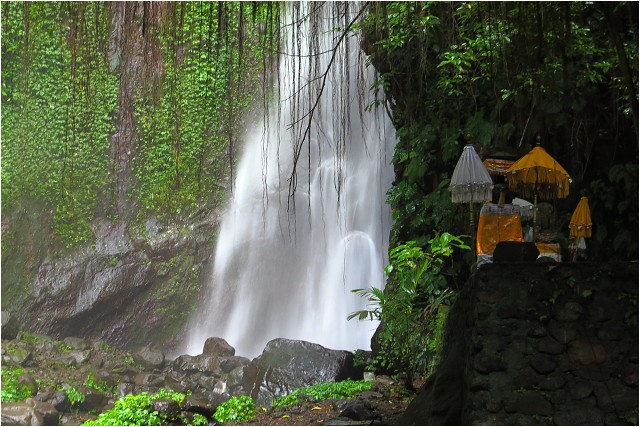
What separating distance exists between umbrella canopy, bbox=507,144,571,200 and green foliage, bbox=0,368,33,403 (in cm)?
654

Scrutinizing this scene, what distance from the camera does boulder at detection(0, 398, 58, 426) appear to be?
797 centimetres

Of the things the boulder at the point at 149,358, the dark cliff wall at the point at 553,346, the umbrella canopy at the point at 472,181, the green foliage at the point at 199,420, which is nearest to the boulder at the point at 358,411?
the green foliage at the point at 199,420

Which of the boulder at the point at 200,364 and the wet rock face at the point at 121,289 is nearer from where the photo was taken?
the boulder at the point at 200,364

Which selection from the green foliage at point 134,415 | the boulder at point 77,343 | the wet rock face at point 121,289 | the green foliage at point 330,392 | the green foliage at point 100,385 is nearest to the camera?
the green foliage at point 134,415

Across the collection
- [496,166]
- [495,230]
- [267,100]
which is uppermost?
[267,100]

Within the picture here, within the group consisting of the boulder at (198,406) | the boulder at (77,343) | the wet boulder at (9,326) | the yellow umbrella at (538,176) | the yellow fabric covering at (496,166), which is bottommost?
the boulder at (198,406)

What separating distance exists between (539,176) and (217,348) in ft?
21.9

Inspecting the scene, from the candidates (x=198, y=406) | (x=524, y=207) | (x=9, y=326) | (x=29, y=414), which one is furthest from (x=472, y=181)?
(x=9, y=326)

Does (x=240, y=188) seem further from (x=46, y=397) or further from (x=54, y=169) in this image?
(x=46, y=397)

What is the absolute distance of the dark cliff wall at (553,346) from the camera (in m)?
Result: 3.77

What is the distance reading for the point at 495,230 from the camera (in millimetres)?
5898

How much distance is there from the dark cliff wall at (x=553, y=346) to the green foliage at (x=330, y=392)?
3.57 metres

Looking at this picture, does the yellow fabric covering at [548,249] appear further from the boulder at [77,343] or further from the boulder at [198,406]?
the boulder at [77,343]

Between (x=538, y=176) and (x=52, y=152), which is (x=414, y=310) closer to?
(x=538, y=176)
